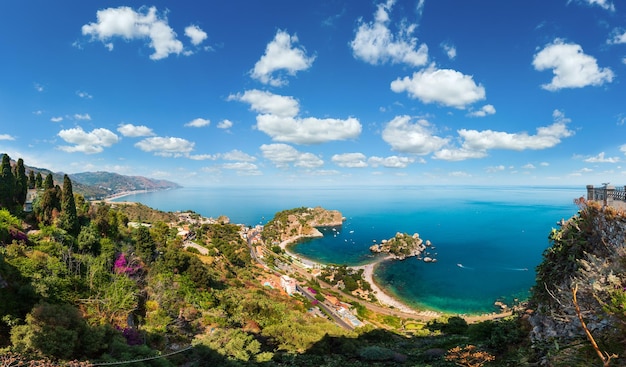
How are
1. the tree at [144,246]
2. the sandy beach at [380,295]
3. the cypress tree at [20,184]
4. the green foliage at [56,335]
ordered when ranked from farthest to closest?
the sandy beach at [380,295] < the tree at [144,246] < the cypress tree at [20,184] < the green foliage at [56,335]

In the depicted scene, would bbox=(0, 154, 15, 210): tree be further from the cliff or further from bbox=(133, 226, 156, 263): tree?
the cliff

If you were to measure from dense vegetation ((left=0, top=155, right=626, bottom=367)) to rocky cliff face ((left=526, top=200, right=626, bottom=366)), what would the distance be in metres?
0.08

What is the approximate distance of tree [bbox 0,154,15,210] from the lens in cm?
2330

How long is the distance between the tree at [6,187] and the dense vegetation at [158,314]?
13 cm

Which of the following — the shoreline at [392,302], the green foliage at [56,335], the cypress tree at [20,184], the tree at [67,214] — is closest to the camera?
the green foliage at [56,335]

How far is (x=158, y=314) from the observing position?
58.4 ft

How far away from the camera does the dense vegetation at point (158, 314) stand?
34.4 ft

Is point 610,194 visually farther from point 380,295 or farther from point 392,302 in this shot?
point 380,295

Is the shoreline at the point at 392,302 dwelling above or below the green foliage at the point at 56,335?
below

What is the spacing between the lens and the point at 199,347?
14.7 meters

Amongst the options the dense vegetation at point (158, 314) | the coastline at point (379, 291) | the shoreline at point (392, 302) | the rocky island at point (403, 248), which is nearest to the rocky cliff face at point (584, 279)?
the dense vegetation at point (158, 314)

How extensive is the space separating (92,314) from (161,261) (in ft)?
46.4

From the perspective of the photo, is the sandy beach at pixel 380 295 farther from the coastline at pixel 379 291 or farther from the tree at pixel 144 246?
the tree at pixel 144 246

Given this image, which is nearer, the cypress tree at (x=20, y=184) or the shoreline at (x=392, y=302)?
the cypress tree at (x=20, y=184)
